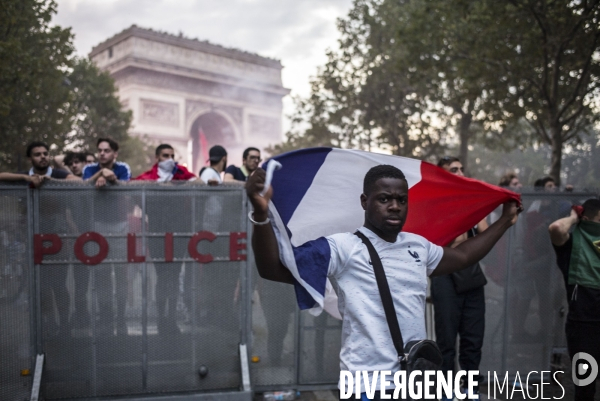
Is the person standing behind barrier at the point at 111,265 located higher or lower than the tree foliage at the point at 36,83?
lower

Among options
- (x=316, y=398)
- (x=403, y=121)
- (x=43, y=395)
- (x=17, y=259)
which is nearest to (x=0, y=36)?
(x=17, y=259)

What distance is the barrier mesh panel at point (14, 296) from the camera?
210 inches

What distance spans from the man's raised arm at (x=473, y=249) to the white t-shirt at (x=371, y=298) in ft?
1.09

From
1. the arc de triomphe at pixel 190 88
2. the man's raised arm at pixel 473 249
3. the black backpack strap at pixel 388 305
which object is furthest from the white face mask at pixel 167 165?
the arc de triomphe at pixel 190 88

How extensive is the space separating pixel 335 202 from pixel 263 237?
103 cm

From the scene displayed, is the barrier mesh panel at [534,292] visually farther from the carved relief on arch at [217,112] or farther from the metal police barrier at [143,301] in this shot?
the carved relief on arch at [217,112]

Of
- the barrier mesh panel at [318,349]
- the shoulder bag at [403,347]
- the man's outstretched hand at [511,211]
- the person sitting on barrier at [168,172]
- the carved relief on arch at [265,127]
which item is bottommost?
the barrier mesh panel at [318,349]

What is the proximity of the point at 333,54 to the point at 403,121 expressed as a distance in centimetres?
411

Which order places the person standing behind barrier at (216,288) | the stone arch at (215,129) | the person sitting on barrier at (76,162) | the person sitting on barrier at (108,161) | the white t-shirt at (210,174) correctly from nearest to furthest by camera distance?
the person standing behind barrier at (216,288)
the person sitting on barrier at (108,161)
the white t-shirt at (210,174)
the person sitting on barrier at (76,162)
the stone arch at (215,129)

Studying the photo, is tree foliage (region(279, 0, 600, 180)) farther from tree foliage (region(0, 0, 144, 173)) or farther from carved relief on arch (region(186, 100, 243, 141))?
carved relief on arch (region(186, 100, 243, 141))

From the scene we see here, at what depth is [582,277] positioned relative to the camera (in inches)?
197

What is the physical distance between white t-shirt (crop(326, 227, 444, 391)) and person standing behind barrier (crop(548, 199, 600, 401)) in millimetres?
2667

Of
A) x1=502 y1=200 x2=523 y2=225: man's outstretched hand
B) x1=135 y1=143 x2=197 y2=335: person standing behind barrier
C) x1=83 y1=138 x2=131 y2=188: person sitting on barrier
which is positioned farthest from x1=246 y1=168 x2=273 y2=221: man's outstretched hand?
x1=83 y1=138 x2=131 y2=188: person sitting on barrier

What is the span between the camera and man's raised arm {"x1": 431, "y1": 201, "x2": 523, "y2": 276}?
323 cm
